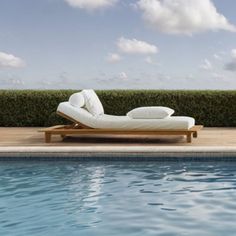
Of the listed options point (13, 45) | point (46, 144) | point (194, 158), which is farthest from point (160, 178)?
point (13, 45)

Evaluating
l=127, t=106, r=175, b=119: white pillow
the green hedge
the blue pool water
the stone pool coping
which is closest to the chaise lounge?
l=127, t=106, r=175, b=119: white pillow

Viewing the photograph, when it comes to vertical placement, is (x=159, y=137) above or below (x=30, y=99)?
below

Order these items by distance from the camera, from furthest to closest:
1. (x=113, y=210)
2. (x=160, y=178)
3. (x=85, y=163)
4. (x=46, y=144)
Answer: (x=46, y=144) < (x=85, y=163) < (x=160, y=178) < (x=113, y=210)

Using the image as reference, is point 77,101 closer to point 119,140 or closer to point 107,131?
point 107,131

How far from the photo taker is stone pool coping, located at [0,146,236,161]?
837 centimetres

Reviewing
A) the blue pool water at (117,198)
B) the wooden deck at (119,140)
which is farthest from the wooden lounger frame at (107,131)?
the blue pool water at (117,198)

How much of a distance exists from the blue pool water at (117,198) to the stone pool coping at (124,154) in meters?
0.12

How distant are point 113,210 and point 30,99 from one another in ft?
29.1

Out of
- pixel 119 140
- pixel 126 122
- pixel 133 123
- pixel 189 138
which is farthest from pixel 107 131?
pixel 189 138

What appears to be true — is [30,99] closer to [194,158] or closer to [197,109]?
[197,109]

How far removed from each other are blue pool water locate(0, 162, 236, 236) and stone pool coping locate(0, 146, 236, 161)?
117 millimetres

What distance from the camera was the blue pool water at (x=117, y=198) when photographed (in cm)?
495

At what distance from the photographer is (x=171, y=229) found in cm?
488

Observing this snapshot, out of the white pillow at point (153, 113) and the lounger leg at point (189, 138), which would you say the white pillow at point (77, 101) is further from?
the lounger leg at point (189, 138)
